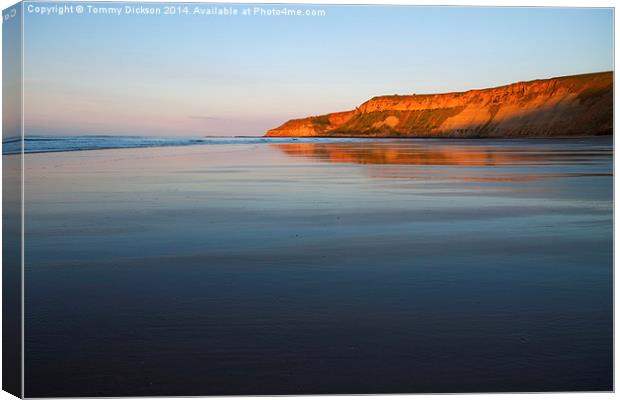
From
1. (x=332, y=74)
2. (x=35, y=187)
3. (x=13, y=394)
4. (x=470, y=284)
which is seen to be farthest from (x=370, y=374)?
(x=35, y=187)

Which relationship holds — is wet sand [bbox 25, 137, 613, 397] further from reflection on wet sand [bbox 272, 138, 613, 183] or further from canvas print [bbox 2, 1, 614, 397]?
reflection on wet sand [bbox 272, 138, 613, 183]

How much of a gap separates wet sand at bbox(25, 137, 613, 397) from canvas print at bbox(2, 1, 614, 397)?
0.02 meters

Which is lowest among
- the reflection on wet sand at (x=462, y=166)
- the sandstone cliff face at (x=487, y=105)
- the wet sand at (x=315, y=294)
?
the wet sand at (x=315, y=294)

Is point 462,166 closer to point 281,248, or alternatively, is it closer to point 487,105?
point 487,105

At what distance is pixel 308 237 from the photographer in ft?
23.3

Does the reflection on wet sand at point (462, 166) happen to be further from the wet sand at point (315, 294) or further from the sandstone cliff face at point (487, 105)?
the wet sand at point (315, 294)

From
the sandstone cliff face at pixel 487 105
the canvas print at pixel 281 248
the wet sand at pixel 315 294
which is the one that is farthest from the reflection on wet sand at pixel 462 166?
the canvas print at pixel 281 248

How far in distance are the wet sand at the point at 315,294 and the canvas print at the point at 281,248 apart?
2cm

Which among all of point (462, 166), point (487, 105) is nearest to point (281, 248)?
point (487, 105)

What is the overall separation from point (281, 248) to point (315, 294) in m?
1.29

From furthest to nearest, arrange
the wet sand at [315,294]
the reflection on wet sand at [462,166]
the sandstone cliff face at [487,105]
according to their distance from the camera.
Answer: the reflection on wet sand at [462,166] → the sandstone cliff face at [487,105] → the wet sand at [315,294]

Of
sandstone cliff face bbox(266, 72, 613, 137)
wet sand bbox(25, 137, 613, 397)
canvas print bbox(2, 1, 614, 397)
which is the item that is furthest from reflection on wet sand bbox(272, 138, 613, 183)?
canvas print bbox(2, 1, 614, 397)

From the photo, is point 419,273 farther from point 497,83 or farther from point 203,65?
point 203,65

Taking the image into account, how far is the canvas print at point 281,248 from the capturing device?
463cm
